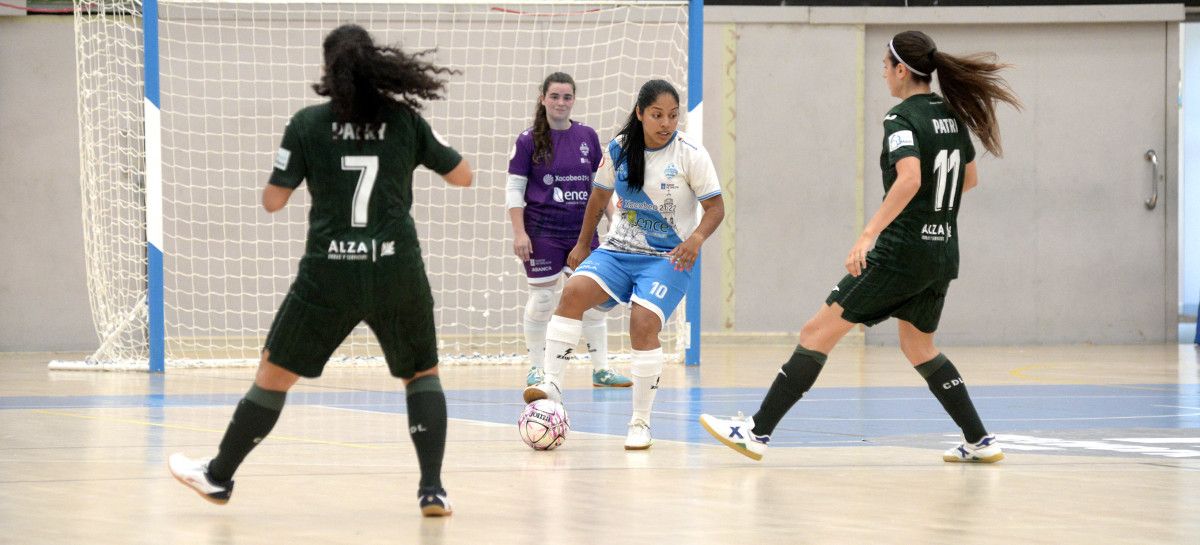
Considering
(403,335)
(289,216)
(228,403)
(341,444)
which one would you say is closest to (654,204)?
(341,444)

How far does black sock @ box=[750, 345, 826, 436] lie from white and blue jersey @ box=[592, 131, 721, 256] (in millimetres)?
885

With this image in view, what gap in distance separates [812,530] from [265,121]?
385 inches

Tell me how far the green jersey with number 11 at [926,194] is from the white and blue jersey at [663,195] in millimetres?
937

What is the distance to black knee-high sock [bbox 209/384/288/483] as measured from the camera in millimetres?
4148

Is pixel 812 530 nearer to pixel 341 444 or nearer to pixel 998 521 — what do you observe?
pixel 998 521

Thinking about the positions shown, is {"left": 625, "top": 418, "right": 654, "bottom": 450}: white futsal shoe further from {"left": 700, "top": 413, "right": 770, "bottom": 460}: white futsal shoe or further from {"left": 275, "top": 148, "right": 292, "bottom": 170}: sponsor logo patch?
{"left": 275, "top": 148, "right": 292, "bottom": 170}: sponsor logo patch

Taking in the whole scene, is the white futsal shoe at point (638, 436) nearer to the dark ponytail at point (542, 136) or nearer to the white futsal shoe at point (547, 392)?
the white futsal shoe at point (547, 392)

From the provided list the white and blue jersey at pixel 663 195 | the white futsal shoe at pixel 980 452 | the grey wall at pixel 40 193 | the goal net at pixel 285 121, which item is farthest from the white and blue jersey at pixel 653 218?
the grey wall at pixel 40 193

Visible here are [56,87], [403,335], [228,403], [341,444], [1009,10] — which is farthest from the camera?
[1009,10]

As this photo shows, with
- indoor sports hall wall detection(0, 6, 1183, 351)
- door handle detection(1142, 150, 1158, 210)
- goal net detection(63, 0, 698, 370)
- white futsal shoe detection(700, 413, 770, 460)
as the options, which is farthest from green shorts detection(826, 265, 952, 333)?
door handle detection(1142, 150, 1158, 210)

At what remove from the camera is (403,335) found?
13.6 feet

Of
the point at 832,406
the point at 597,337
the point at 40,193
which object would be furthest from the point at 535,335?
the point at 40,193

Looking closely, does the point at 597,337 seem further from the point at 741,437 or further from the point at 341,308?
the point at 341,308

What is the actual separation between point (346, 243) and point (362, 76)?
0.50 m
